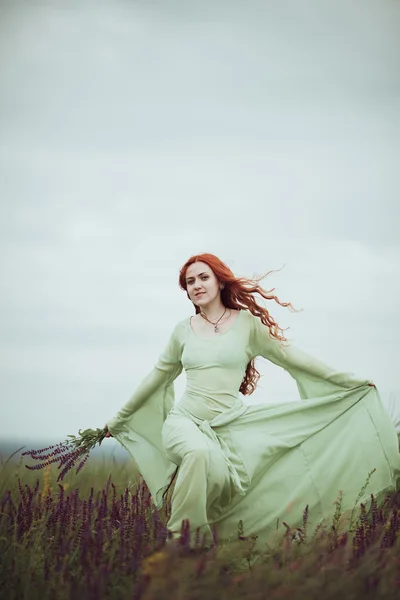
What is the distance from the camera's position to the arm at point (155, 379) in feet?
15.7

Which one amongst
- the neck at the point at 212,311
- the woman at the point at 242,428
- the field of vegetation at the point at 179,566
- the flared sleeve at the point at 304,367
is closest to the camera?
the field of vegetation at the point at 179,566

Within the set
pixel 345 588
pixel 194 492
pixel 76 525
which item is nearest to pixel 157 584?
pixel 345 588

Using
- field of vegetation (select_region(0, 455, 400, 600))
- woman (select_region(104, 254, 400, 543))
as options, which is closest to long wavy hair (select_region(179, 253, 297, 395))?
woman (select_region(104, 254, 400, 543))

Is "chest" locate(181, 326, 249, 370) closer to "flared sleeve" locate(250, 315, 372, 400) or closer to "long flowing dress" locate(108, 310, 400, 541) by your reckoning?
"long flowing dress" locate(108, 310, 400, 541)

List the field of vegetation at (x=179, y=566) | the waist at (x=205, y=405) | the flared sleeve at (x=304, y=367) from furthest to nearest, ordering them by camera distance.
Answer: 1. the flared sleeve at (x=304, y=367)
2. the waist at (x=205, y=405)
3. the field of vegetation at (x=179, y=566)

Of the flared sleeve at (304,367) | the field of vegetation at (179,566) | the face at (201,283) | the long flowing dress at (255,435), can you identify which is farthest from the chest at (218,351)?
the field of vegetation at (179,566)

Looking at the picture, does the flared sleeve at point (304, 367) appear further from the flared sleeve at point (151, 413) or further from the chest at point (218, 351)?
the flared sleeve at point (151, 413)

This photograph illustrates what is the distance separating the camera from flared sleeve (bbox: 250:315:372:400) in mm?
4613

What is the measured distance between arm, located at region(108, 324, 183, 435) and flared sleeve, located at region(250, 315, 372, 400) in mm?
552

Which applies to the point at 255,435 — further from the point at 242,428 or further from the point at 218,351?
the point at 218,351

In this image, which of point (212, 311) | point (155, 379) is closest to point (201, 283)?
point (212, 311)

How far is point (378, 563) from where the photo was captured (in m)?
2.88

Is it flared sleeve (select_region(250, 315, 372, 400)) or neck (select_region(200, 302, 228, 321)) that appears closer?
flared sleeve (select_region(250, 315, 372, 400))

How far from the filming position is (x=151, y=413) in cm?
488
